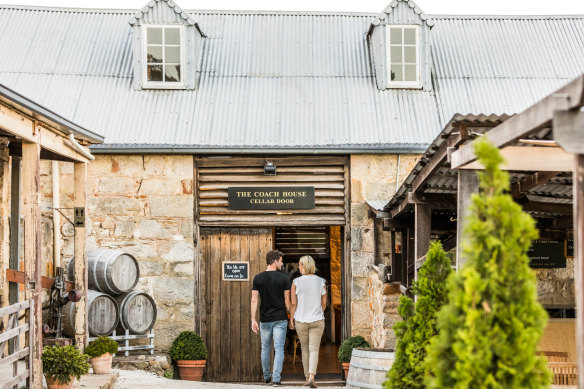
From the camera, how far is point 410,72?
1284 centimetres

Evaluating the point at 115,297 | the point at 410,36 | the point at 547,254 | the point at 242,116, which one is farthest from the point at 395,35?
the point at 115,297

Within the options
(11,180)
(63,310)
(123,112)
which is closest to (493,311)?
(63,310)

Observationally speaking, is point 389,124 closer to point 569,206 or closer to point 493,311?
point 569,206

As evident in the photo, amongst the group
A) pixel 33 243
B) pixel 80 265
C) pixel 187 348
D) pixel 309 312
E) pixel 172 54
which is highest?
pixel 172 54

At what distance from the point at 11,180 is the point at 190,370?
12.2ft

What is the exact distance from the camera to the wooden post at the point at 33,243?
7.28m

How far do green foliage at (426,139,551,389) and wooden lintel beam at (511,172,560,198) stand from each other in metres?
2.26

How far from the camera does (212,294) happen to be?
468 inches

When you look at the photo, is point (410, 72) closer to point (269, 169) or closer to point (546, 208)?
point (269, 169)

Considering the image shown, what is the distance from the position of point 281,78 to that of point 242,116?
1.10m

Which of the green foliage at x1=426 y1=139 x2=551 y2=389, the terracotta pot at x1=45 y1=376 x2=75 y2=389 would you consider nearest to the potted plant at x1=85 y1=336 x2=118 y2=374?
the terracotta pot at x1=45 y1=376 x2=75 y2=389

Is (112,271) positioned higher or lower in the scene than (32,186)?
lower

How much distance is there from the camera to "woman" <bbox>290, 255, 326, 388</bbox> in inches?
372

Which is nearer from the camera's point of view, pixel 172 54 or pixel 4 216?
pixel 4 216
